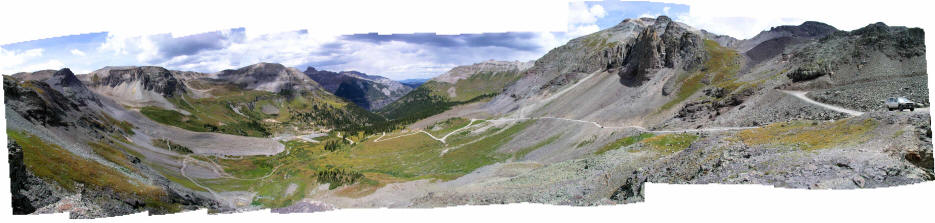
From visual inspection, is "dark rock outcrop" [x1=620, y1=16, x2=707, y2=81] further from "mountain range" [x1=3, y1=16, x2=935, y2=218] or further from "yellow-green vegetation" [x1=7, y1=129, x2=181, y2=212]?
"yellow-green vegetation" [x1=7, y1=129, x2=181, y2=212]

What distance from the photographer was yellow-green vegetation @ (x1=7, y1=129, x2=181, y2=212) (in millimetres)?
5980

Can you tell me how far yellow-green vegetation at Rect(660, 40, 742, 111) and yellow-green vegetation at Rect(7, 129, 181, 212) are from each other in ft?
120

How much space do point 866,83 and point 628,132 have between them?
41.5 feet

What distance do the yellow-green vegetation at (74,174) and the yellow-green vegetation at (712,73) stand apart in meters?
36.6

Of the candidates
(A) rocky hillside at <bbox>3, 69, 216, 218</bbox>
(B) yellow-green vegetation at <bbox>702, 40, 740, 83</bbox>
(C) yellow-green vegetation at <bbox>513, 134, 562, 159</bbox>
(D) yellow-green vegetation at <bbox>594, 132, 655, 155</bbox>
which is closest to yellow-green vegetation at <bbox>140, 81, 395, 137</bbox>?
(C) yellow-green vegetation at <bbox>513, 134, 562, 159</bbox>

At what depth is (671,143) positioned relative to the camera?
1794 cm

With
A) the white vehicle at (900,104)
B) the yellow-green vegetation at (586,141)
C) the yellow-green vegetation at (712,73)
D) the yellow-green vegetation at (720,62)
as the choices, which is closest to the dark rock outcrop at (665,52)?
the yellow-green vegetation at (720,62)

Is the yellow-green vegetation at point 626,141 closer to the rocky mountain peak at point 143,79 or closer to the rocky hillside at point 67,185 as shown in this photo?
the rocky hillside at point 67,185

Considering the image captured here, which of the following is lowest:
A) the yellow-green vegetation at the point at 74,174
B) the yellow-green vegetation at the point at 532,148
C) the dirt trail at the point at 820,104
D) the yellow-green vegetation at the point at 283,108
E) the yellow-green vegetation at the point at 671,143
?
the yellow-green vegetation at the point at 283,108

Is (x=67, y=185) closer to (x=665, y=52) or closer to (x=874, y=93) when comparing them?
(x=874, y=93)

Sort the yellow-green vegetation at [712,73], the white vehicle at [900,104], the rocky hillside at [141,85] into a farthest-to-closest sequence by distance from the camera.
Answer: the rocky hillside at [141,85] < the yellow-green vegetation at [712,73] < the white vehicle at [900,104]

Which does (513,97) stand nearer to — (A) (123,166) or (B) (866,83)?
(B) (866,83)

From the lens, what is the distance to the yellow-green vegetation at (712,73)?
33.8 metres

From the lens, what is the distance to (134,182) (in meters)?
7.73
